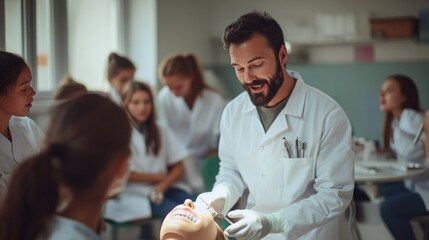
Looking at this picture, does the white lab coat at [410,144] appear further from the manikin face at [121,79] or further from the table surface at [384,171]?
the manikin face at [121,79]

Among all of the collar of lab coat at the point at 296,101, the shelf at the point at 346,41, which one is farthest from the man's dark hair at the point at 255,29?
the shelf at the point at 346,41

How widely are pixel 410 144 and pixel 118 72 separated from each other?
1669 mm

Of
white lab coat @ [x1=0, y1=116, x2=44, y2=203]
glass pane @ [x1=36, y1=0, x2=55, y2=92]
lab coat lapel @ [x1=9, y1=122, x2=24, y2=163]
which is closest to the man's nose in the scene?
white lab coat @ [x1=0, y1=116, x2=44, y2=203]

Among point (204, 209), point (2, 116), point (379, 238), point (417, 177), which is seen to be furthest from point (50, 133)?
point (417, 177)

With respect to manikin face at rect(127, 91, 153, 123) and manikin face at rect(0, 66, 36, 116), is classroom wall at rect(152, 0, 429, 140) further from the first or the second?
manikin face at rect(0, 66, 36, 116)

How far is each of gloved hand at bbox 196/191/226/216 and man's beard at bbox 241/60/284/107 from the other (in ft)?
0.91

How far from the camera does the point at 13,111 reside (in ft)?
4.93

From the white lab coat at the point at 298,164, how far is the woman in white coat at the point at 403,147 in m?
0.99

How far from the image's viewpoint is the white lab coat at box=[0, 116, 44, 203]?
152 cm

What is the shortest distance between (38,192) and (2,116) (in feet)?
2.25

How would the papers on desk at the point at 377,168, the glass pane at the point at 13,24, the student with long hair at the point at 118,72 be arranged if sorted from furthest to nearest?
the student with long hair at the point at 118,72 → the papers on desk at the point at 377,168 → the glass pane at the point at 13,24

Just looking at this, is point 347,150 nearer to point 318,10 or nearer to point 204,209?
point 204,209

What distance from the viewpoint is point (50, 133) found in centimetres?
99

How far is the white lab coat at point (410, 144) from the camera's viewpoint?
2.38 metres
